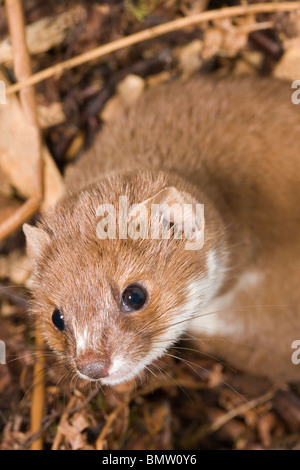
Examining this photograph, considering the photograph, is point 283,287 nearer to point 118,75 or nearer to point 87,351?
point 87,351

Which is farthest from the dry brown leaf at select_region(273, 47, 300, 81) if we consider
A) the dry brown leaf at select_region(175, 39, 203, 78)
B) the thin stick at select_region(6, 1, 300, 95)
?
the dry brown leaf at select_region(175, 39, 203, 78)

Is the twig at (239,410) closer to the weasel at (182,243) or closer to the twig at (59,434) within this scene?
the weasel at (182,243)

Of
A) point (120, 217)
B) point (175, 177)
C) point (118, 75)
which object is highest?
point (118, 75)

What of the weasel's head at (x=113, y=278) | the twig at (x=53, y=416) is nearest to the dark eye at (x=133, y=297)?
the weasel's head at (x=113, y=278)

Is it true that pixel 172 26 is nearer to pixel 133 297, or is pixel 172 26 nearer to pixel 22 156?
pixel 22 156

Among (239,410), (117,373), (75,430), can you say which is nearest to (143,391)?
(75,430)

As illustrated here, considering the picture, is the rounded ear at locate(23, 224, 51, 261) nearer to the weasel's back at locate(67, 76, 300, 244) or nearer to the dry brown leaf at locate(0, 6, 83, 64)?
the weasel's back at locate(67, 76, 300, 244)
